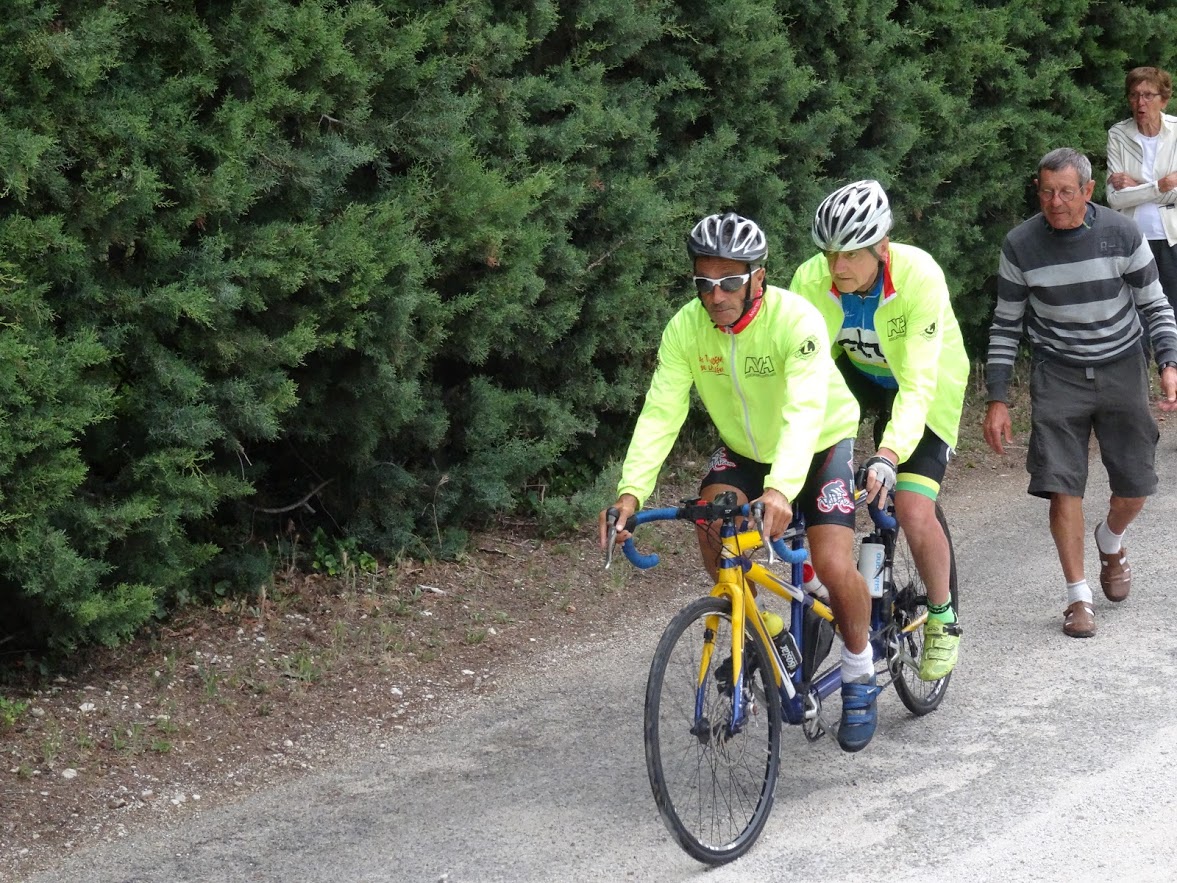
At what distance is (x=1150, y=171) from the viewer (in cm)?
959

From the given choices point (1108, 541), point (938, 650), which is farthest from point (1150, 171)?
point (938, 650)

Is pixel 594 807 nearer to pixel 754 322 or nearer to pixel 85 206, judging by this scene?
pixel 754 322

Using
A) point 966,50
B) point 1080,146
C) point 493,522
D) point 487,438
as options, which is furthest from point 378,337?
point 1080,146

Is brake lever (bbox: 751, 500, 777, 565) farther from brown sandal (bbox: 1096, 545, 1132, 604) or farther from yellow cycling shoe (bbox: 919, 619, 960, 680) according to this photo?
brown sandal (bbox: 1096, 545, 1132, 604)

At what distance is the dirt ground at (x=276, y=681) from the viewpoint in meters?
5.25

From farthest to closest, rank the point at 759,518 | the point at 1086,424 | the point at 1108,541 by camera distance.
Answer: the point at 1108,541
the point at 1086,424
the point at 759,518

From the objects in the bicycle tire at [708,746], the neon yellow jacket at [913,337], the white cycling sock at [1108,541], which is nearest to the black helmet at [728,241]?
the neon yellow jacket at [913,337]

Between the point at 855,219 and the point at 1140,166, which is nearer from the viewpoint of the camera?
the point at 855,219

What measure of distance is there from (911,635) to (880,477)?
111 cm

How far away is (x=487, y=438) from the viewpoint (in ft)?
24.5

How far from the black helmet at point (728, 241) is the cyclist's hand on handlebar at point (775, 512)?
30.2 inches

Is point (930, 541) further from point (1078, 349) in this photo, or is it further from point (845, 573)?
point (1078, 349)

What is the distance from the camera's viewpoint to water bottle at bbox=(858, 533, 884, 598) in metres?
5.59

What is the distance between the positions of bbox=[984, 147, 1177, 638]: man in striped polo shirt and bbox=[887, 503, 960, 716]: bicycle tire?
36.2 inches
